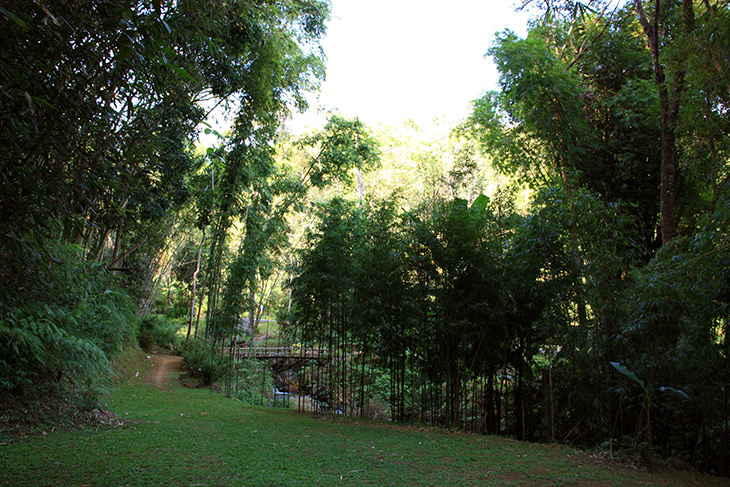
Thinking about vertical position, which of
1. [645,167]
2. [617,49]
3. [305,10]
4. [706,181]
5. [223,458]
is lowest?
[223,458]

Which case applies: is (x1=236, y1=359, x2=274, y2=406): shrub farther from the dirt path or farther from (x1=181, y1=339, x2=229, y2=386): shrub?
the dirt path

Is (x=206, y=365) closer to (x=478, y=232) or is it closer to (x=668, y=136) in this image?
(x=478, y=232)

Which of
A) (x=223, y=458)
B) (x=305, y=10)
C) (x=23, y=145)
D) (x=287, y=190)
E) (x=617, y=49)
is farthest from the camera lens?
(x=287, y=190)

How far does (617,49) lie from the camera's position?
21.6 feet

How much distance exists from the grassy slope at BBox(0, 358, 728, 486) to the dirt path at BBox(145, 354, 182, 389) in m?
4.12

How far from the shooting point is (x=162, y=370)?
414 inches

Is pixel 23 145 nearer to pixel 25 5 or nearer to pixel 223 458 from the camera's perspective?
pixel 25 5

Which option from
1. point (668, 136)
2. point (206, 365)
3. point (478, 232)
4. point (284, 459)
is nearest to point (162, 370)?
point (206, 365)

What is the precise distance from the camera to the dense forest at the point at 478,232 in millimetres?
1911

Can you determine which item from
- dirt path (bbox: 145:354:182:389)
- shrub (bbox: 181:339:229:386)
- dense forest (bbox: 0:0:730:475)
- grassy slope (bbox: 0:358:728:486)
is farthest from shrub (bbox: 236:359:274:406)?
grassy slope (bbox: 0:358:728:486)

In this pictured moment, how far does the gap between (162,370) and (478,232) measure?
8.70 metres

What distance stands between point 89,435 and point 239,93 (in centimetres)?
644

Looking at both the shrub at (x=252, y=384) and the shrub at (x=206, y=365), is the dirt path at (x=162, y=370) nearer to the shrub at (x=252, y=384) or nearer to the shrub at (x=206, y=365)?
the shrub at (x=206, y=365)

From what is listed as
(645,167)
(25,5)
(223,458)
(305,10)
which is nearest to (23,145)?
(25,5)
